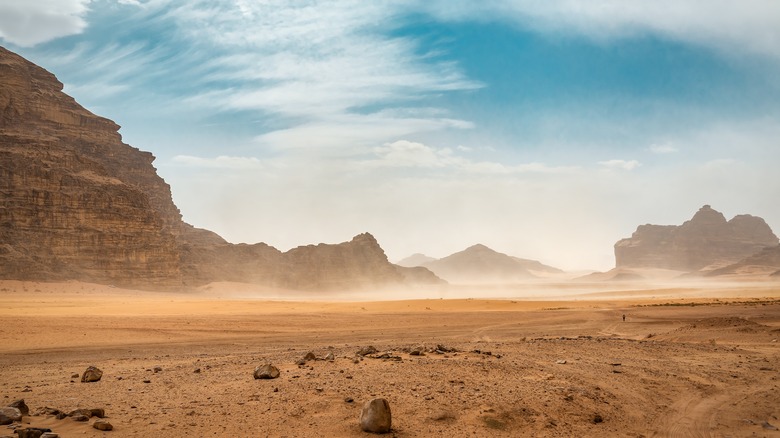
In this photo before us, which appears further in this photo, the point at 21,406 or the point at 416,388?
the point at 416,388

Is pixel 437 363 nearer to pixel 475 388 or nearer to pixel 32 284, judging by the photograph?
pixel 475 388

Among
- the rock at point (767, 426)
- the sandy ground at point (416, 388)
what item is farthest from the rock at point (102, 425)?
the rock at point (767, 426)

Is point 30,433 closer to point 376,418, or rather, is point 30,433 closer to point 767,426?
point 376,418

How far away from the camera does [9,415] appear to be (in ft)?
23.5

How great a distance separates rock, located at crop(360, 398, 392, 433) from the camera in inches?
283

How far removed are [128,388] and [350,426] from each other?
4.97 m

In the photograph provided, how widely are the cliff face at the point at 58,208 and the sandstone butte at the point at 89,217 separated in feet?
0.50

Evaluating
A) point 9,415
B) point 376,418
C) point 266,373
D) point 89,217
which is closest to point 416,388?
point 376,418

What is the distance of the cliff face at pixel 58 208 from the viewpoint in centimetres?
7606

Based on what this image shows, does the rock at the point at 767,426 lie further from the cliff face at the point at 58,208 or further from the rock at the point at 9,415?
the cliff face at the point at 58,208

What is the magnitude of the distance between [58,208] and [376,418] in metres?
88.3

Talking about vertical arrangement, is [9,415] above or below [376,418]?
above

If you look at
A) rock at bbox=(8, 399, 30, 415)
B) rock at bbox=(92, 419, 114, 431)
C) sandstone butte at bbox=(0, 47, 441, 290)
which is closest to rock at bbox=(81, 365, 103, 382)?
rock at bbox=(8, 399, 30, 415)

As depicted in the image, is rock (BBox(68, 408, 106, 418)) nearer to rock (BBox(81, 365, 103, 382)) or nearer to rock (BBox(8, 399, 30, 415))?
rock (BBox(8, 399, 30, 415))
